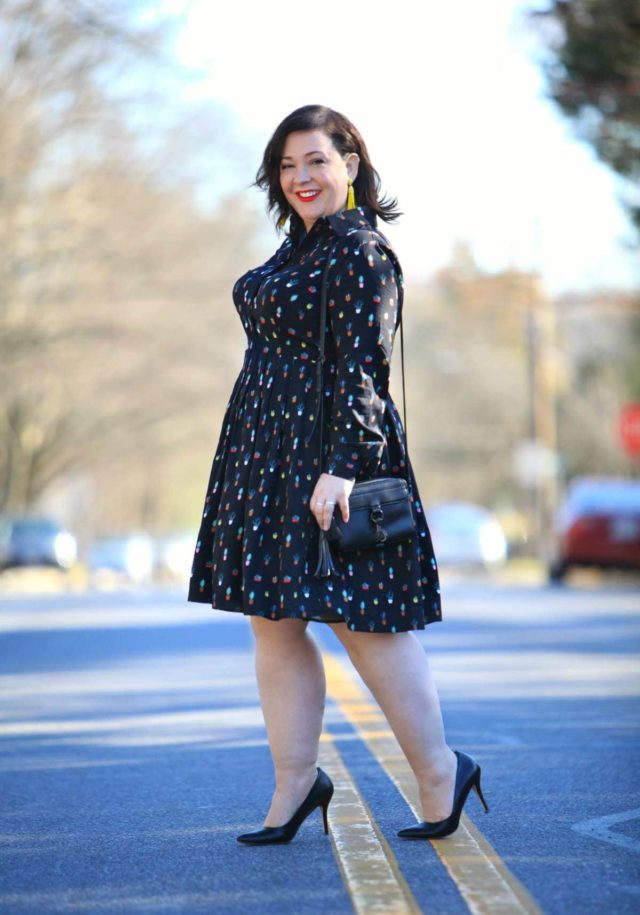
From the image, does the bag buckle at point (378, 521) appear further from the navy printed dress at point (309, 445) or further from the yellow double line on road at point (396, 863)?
the yellow double line on road at point (396, 863)

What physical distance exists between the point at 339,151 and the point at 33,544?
34.1m

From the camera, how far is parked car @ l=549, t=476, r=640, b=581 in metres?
24.0

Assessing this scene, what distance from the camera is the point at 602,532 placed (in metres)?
24.1

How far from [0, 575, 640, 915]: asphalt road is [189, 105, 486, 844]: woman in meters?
0.29

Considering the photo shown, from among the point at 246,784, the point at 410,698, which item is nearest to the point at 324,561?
the point at 410,698

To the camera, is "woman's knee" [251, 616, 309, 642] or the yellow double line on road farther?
"woman's knee" [251, 616, 309, 642]

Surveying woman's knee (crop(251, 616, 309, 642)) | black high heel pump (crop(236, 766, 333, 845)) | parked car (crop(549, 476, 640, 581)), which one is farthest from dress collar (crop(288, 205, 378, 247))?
parked car (crop(549, 476, 640, 581))

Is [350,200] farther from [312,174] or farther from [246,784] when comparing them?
[246,784]

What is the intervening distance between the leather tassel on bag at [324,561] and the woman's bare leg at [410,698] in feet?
0.72

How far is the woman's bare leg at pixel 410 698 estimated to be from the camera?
471cm

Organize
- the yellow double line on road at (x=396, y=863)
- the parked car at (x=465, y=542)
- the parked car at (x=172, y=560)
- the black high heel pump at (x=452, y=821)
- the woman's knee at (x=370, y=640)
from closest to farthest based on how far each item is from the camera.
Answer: the yellow double line on road at (x=396, y=863), the woman's knee at (x=370, y=640), the black high heel pump at (x=452, y=821), the parked car at (x=465, y=542), the parked car at (x=172, y=560)

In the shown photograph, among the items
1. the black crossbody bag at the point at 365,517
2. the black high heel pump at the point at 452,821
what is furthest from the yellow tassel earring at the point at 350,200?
the black high heel pump at the point at 452,821

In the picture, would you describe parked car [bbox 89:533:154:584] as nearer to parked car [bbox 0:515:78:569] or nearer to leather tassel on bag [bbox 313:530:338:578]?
parked car [bbox 0:515:78:569]

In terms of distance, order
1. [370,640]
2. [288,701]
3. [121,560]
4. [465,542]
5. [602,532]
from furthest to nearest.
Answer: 1. [121,560]
2. [465,542]
3. [602,532]
4. [288,701]
5. [370,640]
